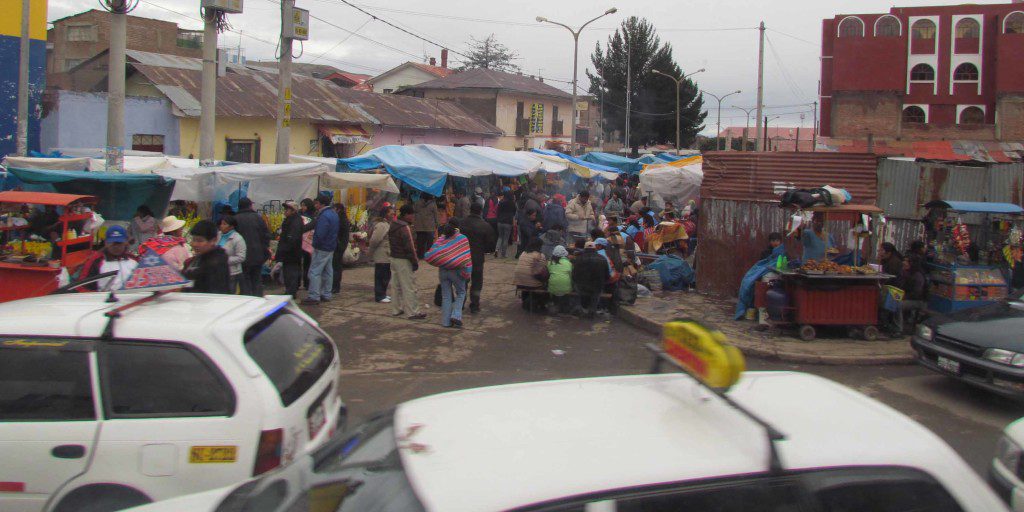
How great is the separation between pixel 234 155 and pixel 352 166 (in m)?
9.46

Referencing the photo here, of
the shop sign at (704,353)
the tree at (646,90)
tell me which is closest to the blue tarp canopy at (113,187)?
the shop sign at (704,353)

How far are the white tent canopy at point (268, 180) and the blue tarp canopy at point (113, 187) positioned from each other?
6.12 feet

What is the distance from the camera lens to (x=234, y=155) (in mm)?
25203

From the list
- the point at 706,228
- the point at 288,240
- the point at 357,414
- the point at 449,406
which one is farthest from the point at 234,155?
the point at 449,406

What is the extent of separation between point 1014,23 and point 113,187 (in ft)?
145

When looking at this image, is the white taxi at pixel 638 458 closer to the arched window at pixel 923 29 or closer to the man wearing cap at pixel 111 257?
the man wearing cap at pixel 111 257

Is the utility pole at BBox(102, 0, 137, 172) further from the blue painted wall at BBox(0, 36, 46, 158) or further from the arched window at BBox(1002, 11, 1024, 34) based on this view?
the arched window at BBox(1002, 11, 1024, 34)

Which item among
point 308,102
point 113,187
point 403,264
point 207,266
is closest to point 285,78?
point 113,187

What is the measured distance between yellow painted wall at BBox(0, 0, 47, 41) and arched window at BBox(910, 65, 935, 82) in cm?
4001

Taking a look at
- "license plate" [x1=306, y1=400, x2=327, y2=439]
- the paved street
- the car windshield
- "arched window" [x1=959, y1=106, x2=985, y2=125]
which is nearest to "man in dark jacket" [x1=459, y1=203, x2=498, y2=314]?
the paved street

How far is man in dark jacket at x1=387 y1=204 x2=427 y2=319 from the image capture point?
10.9 meters

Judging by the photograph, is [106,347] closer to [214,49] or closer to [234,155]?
[214,49]

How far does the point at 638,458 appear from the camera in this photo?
2289 mm

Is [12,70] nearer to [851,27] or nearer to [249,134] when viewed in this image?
[249,134]
